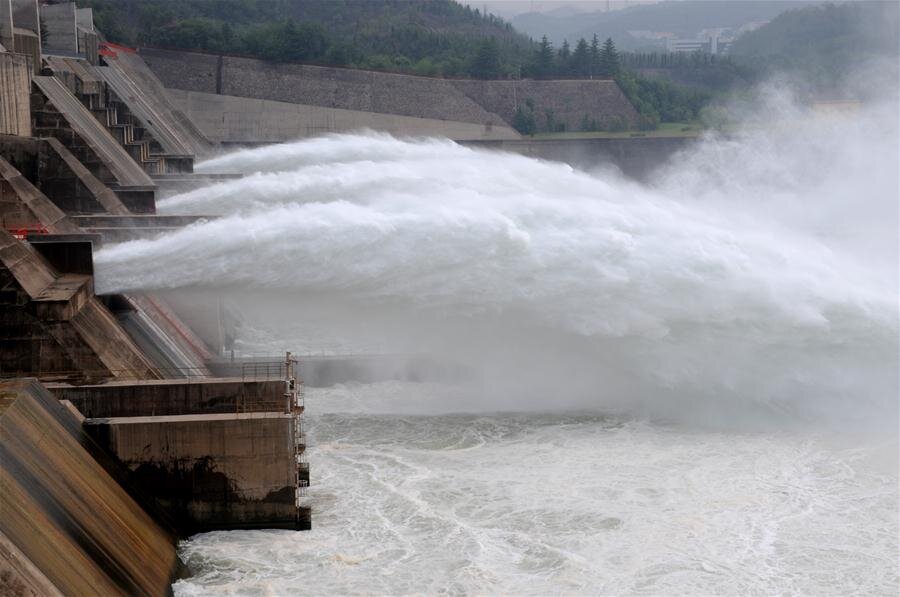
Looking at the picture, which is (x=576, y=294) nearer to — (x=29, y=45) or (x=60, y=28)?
(x=29, y=45)

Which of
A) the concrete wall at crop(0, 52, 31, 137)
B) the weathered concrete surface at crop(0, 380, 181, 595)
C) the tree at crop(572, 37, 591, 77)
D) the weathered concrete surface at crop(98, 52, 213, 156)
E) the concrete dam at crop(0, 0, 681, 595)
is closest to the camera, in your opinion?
the weathered concrete surface at crop(0, 380, 181, 595)

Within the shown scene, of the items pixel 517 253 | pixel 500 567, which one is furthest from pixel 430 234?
pixel 500 567

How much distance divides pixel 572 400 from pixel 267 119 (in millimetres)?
49833

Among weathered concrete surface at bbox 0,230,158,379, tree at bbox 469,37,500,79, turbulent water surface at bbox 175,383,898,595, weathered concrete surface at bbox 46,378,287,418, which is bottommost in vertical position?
turbulent water surface at bbox 175,383,898,595

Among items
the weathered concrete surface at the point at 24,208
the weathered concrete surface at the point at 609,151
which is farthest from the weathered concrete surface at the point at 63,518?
the weathered concrete surface at the point at 609,151

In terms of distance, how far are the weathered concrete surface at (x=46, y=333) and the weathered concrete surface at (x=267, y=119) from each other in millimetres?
50596

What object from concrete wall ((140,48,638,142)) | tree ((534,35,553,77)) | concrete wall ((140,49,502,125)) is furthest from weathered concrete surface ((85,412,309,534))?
tree ((534,35,553,77))

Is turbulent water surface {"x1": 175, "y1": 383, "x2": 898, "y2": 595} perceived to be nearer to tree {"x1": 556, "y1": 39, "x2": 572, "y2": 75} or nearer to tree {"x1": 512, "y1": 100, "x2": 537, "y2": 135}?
tree {"x1": 512, "y1": 100, "x2": 537, "y2": 135}

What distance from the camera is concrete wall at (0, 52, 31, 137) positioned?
26.3 metres

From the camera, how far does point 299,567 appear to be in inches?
630

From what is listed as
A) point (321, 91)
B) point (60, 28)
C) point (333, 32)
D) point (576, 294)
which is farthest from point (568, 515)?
point (333, 32)

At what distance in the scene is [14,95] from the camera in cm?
2691

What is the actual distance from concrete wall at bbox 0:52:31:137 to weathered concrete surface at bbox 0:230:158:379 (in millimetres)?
7744

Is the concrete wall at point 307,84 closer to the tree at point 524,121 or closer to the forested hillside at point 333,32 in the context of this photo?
the forested hillside at point 333,32
